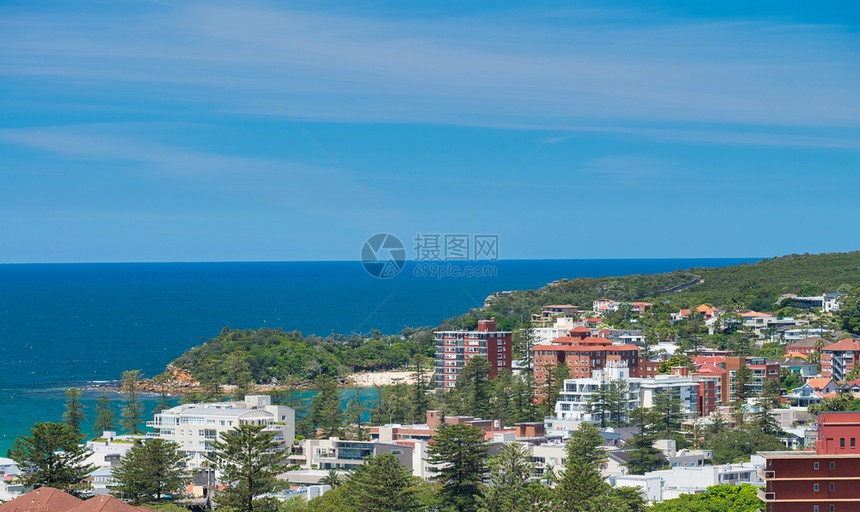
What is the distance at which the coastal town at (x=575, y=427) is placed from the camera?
108 feet

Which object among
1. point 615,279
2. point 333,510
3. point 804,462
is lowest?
point 333,510

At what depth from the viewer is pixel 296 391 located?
247 feet

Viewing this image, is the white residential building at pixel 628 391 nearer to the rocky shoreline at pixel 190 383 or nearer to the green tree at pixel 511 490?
the green tree at pixel 511 490

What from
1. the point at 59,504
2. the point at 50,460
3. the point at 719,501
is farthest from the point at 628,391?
the point at 59,504

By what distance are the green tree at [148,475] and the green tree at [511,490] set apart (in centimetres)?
1016

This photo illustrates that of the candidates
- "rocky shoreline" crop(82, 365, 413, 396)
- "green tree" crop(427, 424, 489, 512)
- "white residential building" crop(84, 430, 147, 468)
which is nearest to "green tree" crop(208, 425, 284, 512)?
"green tree" crop(427, 424, 489, 512)

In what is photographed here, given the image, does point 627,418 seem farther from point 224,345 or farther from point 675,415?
point 224,345

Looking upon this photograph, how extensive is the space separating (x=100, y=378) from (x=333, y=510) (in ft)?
177

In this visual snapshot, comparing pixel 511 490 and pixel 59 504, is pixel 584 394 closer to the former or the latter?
pixel 511 490

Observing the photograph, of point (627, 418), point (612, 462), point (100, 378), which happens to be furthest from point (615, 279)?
point (612, 462)

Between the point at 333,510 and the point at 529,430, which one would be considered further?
the point at 529,430

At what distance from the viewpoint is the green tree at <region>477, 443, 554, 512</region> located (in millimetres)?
31750

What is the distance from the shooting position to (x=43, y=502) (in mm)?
29281

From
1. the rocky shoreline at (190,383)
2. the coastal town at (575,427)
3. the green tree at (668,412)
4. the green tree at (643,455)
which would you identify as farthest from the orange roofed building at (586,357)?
the green tree at (643,455)
